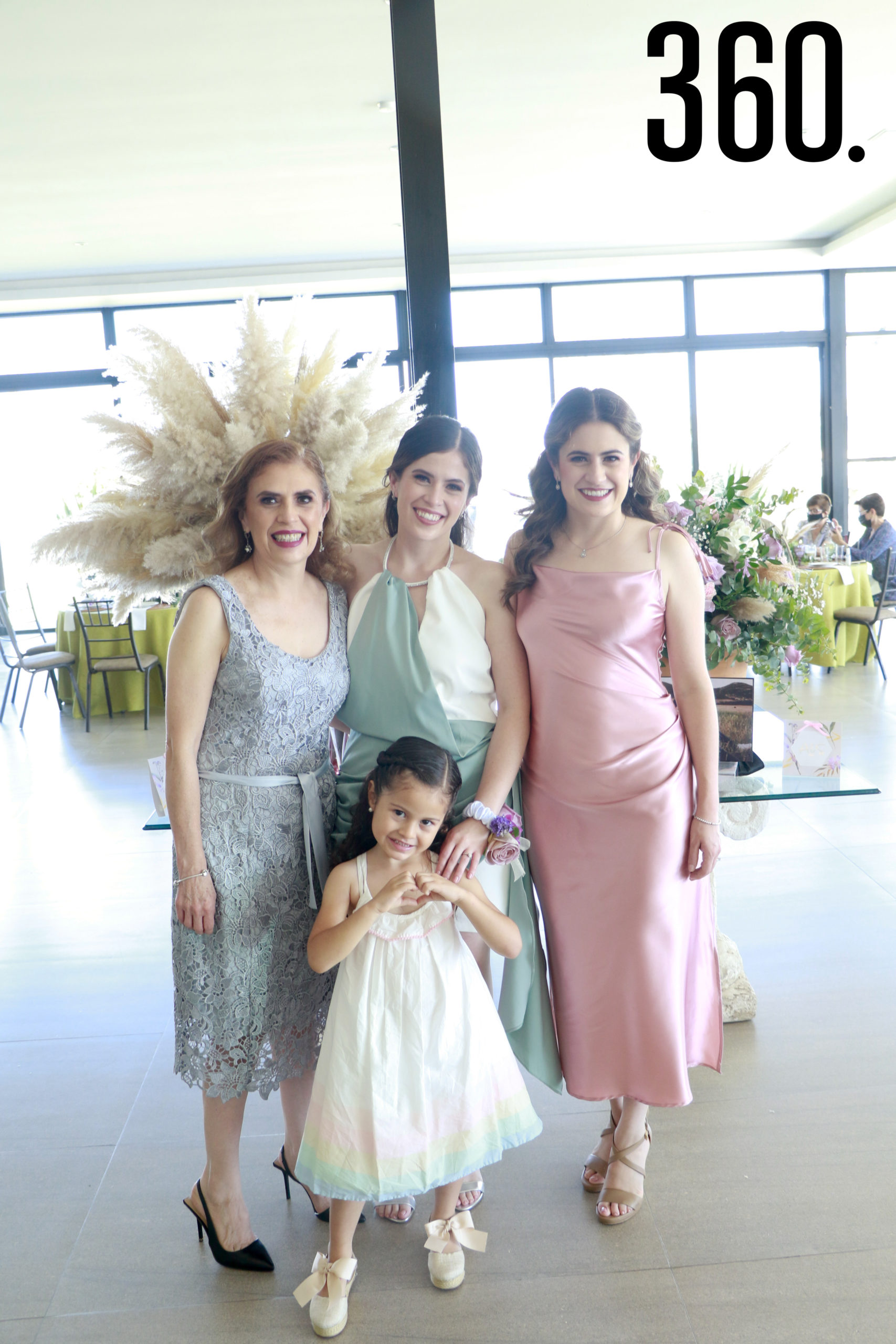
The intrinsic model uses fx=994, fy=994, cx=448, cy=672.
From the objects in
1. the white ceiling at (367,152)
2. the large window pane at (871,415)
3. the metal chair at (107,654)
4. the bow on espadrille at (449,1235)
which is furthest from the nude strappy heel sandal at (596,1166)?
the large window pane at (871,415)

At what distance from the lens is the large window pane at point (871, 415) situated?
1047 centimetres

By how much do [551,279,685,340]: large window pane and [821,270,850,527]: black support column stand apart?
5.09 feet

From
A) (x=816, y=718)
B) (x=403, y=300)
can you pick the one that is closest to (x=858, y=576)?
(x=816, y=718)

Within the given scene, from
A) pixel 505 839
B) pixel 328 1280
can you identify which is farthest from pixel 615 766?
pixel 328 1280

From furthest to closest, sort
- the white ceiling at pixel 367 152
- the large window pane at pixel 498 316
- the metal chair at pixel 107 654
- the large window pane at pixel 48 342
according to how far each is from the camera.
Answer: the large window pane at pixel 498 316 → the large window pane at pixel 48 342 → the metal chair at pixel 107 654 → the white ceiling at pixel 367 152

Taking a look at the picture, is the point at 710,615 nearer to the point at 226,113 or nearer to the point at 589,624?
→ the point at 589,624

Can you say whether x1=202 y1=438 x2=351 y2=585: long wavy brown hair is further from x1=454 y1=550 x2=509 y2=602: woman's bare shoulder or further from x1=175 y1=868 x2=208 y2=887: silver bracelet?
x1=175 y1=868 x2=208 y2=887: silver bracelet

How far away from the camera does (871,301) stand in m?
10.4

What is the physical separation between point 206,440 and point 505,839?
100cm

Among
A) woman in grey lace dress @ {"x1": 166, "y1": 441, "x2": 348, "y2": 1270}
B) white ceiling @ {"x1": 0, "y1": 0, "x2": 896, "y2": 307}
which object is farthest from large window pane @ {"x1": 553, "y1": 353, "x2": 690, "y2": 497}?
woman in grey lace dress @ {"x1": 166, "y1": 441, "x2": 348, "y2": 1270}

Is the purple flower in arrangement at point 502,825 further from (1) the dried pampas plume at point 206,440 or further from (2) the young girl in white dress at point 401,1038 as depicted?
(1) the dried pampas plume at point 206,440

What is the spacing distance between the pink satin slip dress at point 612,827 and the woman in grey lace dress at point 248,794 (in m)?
0.42

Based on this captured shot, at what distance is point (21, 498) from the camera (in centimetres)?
1029

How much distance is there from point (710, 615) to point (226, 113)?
4.90 m
